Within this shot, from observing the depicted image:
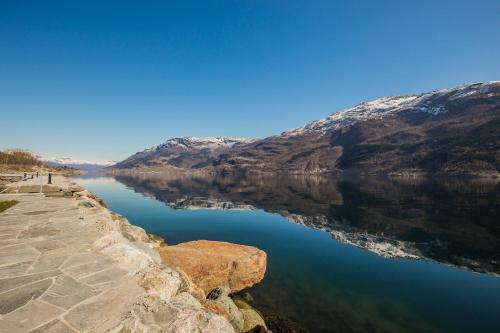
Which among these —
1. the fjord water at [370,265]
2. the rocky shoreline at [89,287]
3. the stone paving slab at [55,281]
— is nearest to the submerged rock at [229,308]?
the rocky shoreline at [89,287]

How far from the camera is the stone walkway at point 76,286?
5848mm

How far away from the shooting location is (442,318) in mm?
17531

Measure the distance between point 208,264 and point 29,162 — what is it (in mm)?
150206

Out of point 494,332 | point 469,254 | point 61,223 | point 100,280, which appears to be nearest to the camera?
point 100,280

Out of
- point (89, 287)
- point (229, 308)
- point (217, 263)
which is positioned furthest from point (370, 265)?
point (89, 287)

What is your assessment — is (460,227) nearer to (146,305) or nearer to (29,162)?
(146,305)

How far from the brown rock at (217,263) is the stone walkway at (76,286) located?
6.71 m

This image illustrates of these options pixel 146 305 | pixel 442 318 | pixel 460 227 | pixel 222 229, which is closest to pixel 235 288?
pixel 442 318

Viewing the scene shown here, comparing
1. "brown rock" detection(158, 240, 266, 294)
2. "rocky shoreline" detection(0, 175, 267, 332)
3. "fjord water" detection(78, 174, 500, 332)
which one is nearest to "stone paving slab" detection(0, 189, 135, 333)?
"rocky shoreline" detection(0, 175, 267, 332)

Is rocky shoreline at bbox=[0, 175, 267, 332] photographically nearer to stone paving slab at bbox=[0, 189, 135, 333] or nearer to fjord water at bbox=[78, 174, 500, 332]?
stone paving slab at bbox=[0, 189, 135, 333]

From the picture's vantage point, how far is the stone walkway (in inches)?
230

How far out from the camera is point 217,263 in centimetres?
1902

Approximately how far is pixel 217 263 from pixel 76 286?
40.6 ft

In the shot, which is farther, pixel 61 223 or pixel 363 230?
pixel 363 230
